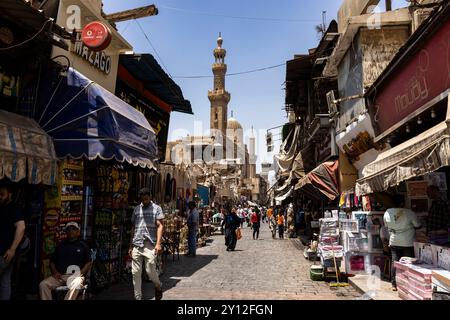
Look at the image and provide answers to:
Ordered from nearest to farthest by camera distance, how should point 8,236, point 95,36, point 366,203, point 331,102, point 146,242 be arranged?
1. point 8,236
2. point 146,242
3. point 95,36
4. point 366,203
5. point 331,102

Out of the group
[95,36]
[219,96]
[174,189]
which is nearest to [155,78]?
[174,189]

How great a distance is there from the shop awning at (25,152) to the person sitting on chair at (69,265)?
2.94ft

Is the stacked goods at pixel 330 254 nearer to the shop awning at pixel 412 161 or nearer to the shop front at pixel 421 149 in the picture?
the shop front at pixel 421 149

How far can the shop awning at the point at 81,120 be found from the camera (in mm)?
5738

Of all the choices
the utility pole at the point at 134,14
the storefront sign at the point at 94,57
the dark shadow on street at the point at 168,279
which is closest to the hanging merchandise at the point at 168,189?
the dark shadow on street at the point at 168,279

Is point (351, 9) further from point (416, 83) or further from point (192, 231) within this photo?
point (192, 231)

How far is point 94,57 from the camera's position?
802 cm

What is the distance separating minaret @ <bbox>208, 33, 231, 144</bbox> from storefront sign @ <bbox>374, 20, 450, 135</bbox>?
57.5m

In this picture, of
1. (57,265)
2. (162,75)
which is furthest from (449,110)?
(162,75)

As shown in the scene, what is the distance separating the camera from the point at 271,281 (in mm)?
8172

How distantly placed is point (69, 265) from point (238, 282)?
4025 mm

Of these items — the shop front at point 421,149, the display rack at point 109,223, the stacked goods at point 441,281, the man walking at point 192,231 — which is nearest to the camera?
the stacked goods at point 441,281

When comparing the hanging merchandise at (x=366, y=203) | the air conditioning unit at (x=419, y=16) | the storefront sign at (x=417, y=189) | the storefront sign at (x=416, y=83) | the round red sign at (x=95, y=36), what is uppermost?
the air conditioning unit at (x=419, y=16)

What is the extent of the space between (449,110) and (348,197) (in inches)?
276
